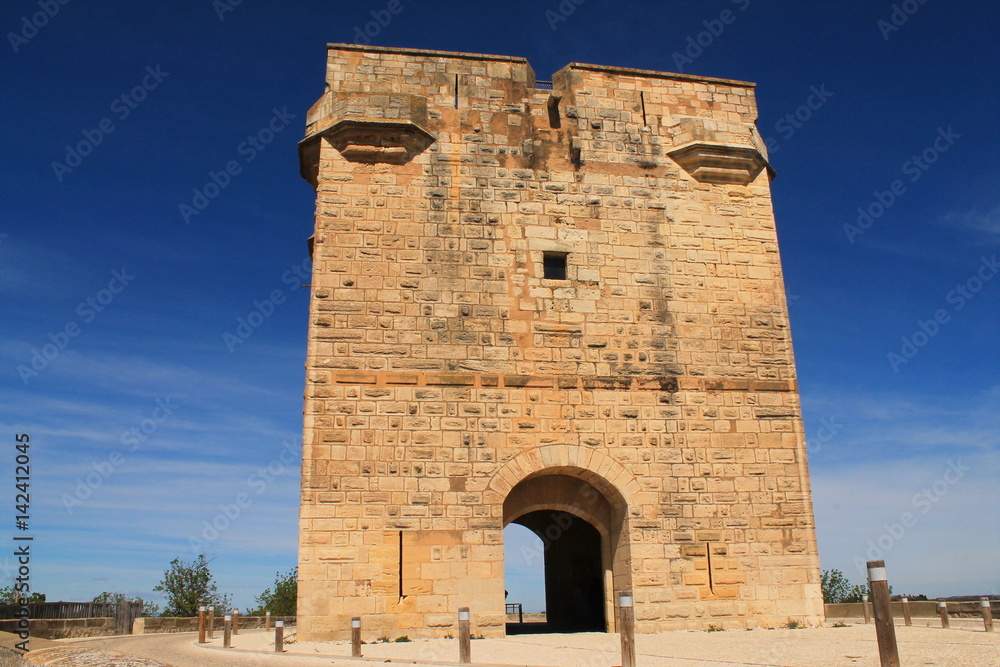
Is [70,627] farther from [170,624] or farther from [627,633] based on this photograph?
[627,633]

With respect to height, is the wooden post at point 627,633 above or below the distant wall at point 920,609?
above

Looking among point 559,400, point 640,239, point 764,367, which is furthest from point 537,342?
point 764,367

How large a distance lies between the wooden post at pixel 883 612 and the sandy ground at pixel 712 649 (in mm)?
1089

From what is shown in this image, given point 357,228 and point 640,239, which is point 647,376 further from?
point 357,228

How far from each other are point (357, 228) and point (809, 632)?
24.3 ft

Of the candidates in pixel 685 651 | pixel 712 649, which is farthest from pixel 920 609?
pixel 685 651

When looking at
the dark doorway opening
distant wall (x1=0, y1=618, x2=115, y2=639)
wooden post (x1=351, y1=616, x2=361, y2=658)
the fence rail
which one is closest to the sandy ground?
wooden post (x1=351, y1=616, x2=361, y2=658)

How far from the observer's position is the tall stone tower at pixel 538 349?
29.3 feet

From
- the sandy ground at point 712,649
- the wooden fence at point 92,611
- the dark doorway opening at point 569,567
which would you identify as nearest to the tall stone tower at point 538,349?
the sandy ground at point 712,649

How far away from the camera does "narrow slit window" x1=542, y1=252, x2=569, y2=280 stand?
33.6ft

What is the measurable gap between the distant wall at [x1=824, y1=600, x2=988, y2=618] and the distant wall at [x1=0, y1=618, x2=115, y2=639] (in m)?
14.3

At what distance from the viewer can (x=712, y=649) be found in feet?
22.9

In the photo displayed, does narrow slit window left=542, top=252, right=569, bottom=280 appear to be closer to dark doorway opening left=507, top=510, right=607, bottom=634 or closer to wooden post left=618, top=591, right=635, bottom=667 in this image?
dark doorway opening left=507, top=510, right=607, bottom=634

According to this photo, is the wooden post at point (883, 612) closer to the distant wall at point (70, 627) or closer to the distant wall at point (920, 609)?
the distant wall at point (920, 609)
